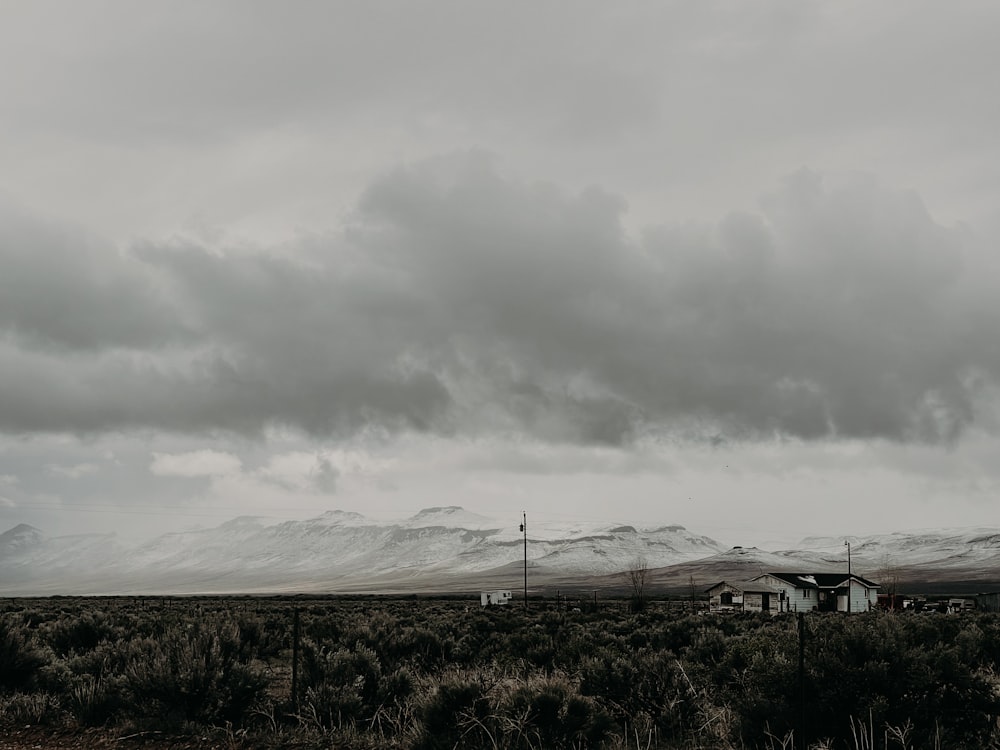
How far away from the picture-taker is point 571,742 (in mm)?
9297

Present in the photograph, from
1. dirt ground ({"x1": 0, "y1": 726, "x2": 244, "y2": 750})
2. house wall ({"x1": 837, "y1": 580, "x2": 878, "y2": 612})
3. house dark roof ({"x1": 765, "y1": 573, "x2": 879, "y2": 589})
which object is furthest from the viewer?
house dark roof ({"x1": 765, "y1": 573, "x2": 879, "y2": 589})

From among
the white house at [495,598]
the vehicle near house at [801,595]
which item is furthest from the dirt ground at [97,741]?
the white house at [495,598]

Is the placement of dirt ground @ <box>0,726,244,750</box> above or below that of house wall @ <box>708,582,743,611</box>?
above

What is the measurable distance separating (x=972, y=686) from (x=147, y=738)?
952cm

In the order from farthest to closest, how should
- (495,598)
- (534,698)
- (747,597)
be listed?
(495,598) → (747,597) → (534,698)

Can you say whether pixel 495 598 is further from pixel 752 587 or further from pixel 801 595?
pixel 801 595

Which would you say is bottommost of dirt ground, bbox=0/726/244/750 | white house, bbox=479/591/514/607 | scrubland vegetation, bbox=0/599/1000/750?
white house, bbox=479/591/514/607

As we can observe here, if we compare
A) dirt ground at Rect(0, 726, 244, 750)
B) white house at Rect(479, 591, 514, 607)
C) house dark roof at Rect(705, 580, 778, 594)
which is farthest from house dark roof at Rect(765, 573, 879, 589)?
dirt ground at Rect(0, 726, 244, 750)

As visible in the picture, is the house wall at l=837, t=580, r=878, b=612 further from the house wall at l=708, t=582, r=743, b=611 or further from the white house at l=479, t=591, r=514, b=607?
the white house at l=479, t=591, r=514, b=607

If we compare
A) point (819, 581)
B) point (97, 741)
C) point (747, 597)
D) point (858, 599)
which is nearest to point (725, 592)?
point (747, 597)

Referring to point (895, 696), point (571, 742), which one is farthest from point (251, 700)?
point (895, 696)

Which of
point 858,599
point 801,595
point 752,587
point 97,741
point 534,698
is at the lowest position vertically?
point 858,599

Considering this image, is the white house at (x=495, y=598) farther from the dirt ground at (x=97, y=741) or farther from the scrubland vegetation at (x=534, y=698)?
the dirt ground at (x=97, y=741)

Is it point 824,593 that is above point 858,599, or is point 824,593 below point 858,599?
above
